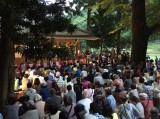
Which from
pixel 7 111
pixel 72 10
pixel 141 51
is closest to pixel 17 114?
pixel 7 111

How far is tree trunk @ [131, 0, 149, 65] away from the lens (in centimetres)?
2381

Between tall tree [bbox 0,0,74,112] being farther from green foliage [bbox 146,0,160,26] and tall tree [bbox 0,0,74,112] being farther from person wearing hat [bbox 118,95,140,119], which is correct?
green foliage [bbox 146,0,160,26]

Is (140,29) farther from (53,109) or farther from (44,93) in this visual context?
(53,109)

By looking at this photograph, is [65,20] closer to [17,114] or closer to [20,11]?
[20,11]

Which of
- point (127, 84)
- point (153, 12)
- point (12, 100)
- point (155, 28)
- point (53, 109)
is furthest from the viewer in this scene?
point (153, 12)

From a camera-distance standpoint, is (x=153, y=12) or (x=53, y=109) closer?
(x=53, y=109)

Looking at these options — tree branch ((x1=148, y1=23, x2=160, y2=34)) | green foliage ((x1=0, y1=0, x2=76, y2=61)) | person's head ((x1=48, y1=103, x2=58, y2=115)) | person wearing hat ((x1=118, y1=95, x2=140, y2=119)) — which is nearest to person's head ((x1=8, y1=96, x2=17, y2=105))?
person's head ((x1=48, y1=103, x2=58, y2=115))

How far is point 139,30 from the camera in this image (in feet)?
Answer: 78.2

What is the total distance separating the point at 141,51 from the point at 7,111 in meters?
16.8

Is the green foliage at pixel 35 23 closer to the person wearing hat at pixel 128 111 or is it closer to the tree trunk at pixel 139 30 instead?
the person wearing hat at pixel 128 111

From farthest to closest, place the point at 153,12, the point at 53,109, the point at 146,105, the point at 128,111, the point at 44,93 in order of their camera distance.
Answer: the point at 153,12 → the point at 44,93 → the point at 146,105 → the point at 128,111 → the point at 53,109

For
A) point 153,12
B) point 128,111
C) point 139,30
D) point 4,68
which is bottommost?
point 128,111

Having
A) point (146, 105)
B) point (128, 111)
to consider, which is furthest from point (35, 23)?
point (146, 105)

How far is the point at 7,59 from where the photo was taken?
8.38 m
